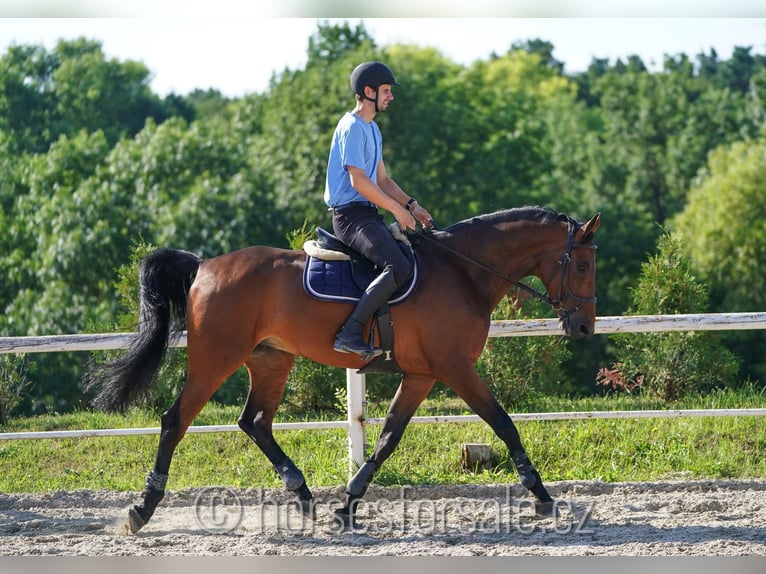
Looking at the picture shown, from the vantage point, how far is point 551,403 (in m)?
9.41

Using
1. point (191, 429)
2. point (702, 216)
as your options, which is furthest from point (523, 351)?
point (702, 216)

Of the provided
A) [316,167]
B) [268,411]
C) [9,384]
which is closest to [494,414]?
[268,411]

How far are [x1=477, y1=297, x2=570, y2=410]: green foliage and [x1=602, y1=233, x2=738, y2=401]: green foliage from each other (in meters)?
0.75

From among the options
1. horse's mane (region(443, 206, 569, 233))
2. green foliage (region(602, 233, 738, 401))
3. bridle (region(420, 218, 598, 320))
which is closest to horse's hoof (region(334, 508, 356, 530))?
bridle (region(420, 218, 598, 320))

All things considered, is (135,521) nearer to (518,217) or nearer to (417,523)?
(417,523)

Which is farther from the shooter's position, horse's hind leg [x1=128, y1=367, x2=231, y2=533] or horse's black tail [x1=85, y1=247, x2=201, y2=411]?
horse's black tail [x1=85, y1=247, x2=201, y2=411]

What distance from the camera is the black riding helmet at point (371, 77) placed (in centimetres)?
603

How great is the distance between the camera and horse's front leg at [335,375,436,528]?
6348mm

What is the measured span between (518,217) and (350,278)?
3.92 feet

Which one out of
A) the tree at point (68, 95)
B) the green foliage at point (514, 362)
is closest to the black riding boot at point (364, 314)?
the green foliage at point (514, 362)

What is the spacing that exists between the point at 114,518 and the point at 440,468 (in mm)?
2595

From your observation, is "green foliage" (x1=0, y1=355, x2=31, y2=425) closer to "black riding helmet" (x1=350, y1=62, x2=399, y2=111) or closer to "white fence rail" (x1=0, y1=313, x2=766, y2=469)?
"white fence rail" (x1=0, y1=313, x2=766, y2=469)

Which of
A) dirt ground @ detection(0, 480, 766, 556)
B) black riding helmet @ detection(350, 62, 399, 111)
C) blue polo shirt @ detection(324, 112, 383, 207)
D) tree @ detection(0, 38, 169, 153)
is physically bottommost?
dirt ground @ detection(0, 480, 766, 556)

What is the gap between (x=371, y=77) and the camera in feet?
19.8
